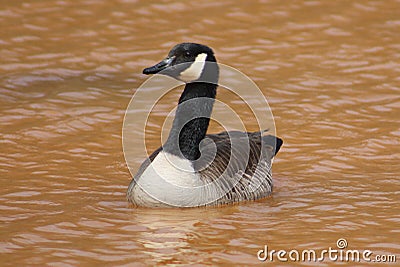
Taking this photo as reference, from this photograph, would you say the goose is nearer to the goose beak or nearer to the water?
the goose beak

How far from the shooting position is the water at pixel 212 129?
7.52 m

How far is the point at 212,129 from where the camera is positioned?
11.1 meters

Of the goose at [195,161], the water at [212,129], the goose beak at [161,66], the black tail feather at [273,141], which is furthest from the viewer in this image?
the black tail feather at [273,141]

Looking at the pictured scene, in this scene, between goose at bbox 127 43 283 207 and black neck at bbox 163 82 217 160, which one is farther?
black neck at bbox 163 82 217 160

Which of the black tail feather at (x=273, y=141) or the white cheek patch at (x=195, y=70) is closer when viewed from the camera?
the white cheek patch at (x=195, y=70)

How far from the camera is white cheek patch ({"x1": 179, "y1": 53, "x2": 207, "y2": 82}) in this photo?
8555mm

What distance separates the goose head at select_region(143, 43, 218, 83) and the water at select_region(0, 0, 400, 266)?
1.34 meters

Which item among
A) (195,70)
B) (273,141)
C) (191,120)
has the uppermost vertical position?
(195,70)

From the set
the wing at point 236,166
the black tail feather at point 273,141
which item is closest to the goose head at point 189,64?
the wing at point 236,166

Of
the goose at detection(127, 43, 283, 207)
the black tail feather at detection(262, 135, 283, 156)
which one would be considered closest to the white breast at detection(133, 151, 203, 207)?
the goose at detection(127, 43, 283, 207)

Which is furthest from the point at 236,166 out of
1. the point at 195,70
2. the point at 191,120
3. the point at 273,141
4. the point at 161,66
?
the point at 161,66

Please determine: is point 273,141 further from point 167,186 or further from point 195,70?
point 167,186

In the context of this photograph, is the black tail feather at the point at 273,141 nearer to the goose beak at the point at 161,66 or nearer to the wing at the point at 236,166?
the wing at the point at 236,166

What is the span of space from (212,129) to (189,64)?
270cm
